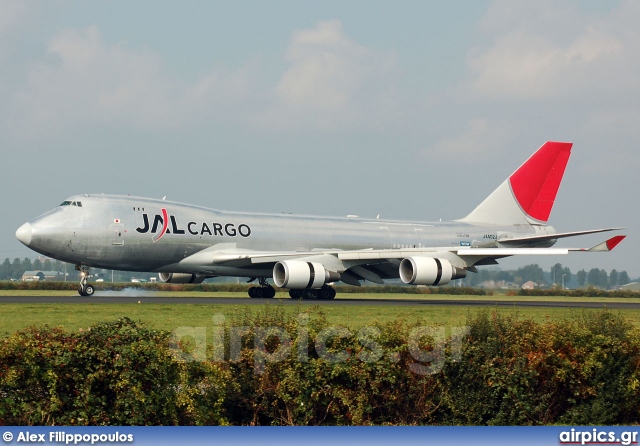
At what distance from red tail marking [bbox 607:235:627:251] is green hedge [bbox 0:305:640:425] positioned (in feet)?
71.8

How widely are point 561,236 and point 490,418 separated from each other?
3606cm

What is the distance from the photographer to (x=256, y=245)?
1780 inches

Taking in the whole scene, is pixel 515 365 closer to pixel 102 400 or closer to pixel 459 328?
pixel 459 328

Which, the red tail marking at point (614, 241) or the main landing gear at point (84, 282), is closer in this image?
the red tail marking at point (614, 241)

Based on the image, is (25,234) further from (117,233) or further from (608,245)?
(608,245)

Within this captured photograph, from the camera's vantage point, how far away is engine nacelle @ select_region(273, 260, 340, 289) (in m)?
40.7

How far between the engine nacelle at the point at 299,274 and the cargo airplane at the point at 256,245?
5 cm

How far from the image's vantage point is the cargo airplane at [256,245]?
40.2m

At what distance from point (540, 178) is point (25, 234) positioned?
29.7 m

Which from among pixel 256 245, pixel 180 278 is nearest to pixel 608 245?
pixel 256 245

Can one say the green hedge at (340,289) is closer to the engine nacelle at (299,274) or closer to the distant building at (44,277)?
the distant building at (44,277)

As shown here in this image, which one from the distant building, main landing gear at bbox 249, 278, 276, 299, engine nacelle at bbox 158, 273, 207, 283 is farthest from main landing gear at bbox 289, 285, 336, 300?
the distant building

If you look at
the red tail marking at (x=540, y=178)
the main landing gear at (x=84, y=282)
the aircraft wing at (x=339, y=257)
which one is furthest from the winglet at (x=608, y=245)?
the main landing gear at (x=84, y=282)

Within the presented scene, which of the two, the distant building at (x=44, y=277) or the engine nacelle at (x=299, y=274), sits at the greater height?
the distant building at (x=44, y=277)
